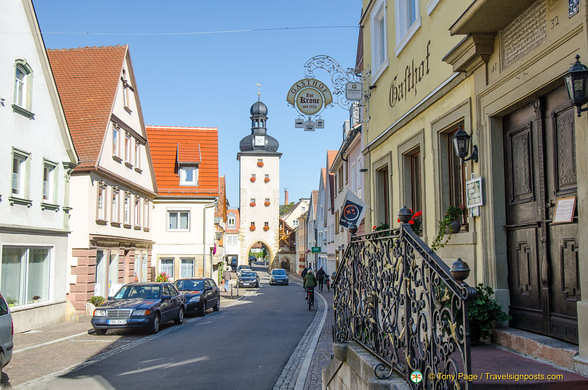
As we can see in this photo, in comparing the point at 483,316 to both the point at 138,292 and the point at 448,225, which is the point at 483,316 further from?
the point at 138,292

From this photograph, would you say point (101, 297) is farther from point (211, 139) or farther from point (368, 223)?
point (211, 139)

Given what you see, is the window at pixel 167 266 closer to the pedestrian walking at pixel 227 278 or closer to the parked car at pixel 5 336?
the pedestrian walking at pixel 227 278

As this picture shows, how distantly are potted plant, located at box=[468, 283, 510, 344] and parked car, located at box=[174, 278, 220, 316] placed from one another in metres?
16.1

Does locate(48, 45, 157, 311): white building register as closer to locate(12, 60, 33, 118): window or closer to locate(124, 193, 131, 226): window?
locate(124, 193, 131, 226): window

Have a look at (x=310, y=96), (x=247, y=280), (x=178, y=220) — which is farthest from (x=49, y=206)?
(x=247, y=280)

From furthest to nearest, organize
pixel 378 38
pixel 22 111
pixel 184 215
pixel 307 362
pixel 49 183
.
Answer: pixel 184 215
pixel 49 183
pixel 22 111
pixel 378 38
pixel 307 362

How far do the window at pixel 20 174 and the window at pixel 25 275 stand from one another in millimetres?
1659

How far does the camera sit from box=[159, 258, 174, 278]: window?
35.2 metres

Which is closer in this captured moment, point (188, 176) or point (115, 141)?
point (115, 141)

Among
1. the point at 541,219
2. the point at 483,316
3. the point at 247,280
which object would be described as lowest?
the point at 247,280

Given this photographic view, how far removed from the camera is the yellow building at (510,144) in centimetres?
529

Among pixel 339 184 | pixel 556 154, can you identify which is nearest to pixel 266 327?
pixel 556 154

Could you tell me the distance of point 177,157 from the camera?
37562mm

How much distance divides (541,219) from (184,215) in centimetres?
3169
